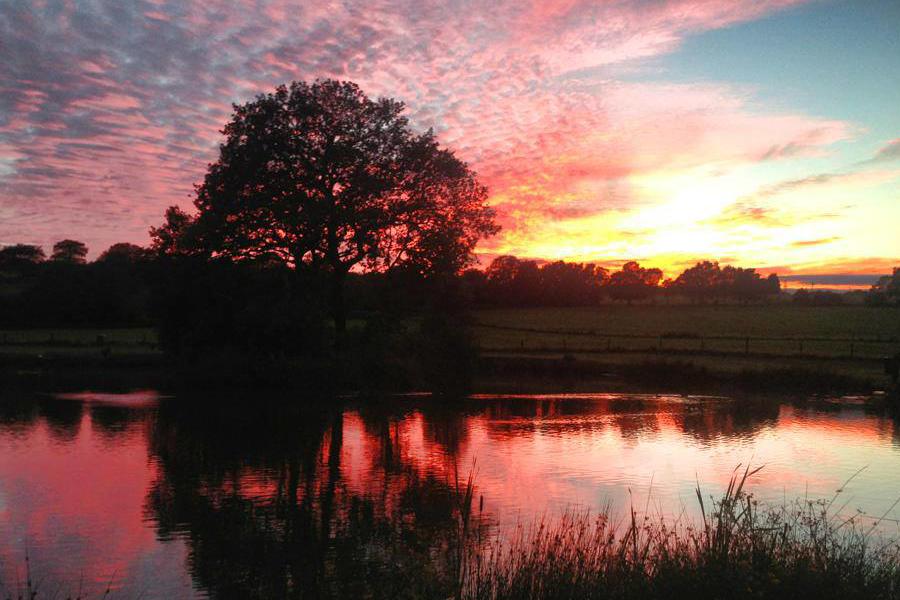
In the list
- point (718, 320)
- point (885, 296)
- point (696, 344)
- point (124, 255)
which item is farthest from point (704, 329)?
point (124, 255)

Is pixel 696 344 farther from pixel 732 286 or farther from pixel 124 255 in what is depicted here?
pixel 124 255

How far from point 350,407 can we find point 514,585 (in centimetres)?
2154

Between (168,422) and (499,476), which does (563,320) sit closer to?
(168,422)

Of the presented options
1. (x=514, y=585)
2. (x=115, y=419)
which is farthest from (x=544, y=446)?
(x=115, y=419)

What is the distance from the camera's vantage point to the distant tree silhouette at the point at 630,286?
102188 mm

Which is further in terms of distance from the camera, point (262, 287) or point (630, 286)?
point (630, 286)

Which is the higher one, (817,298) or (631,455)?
(817,298)

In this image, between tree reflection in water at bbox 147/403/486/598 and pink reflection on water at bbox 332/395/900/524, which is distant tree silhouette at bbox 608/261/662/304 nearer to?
pink reflection on water at bbox 332/395/900/524

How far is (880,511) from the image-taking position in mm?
12961

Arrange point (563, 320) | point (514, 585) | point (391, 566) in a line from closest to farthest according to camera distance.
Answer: point (514, 585)
point (391, 566)
point (563, 320)

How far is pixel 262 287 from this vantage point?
118 ft

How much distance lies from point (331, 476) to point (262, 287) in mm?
21821

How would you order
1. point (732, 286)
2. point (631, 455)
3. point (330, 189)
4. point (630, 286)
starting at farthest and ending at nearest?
point (732, 286)
point (630, 286)
point (330, 189)
point (631, 455)

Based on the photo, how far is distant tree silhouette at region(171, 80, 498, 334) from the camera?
33.5 meters
